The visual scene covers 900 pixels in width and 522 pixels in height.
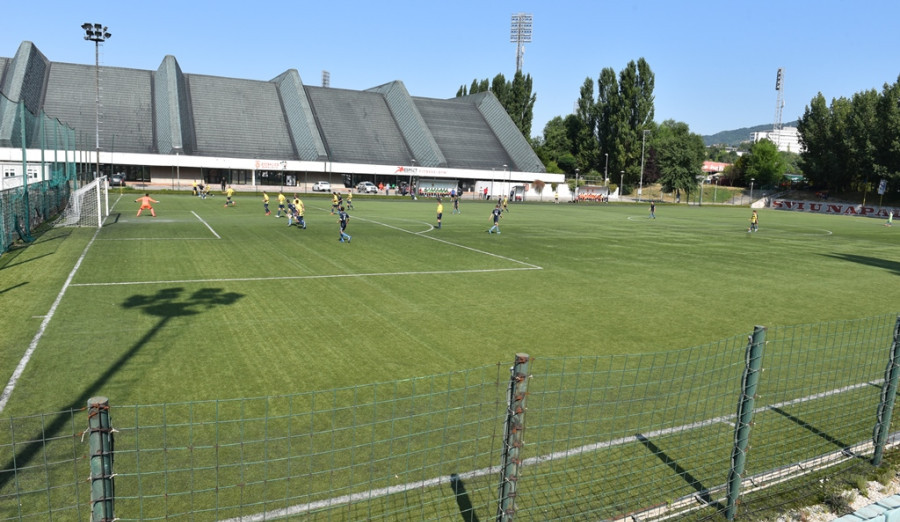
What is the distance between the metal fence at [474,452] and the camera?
5758 mm

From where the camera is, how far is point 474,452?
721 centimetres

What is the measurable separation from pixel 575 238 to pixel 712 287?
13810mm

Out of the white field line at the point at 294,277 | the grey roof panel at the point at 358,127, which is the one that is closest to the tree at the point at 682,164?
the grey roof panel at the point at 358,127

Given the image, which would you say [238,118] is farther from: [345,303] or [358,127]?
[345,303]

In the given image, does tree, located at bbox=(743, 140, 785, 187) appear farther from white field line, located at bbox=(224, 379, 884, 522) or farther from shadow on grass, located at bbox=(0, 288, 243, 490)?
white field line, located at bbox=(224, 379, 884, 522)

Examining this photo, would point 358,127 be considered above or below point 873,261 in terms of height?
above

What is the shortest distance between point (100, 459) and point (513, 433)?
9.26ft

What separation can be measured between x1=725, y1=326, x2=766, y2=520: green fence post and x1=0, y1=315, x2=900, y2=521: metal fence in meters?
0.01

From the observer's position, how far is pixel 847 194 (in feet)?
295

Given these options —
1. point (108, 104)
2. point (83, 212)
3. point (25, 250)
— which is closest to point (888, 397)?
point (25, 250)

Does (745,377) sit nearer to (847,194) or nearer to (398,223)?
(398,223)

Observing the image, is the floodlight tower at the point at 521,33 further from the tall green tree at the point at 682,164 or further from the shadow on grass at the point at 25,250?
the shadow on grass at the point at 25,250

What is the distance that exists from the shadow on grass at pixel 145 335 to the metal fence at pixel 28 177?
916 cm

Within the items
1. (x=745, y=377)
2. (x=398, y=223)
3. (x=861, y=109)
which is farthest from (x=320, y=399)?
(x=861, y=109)
